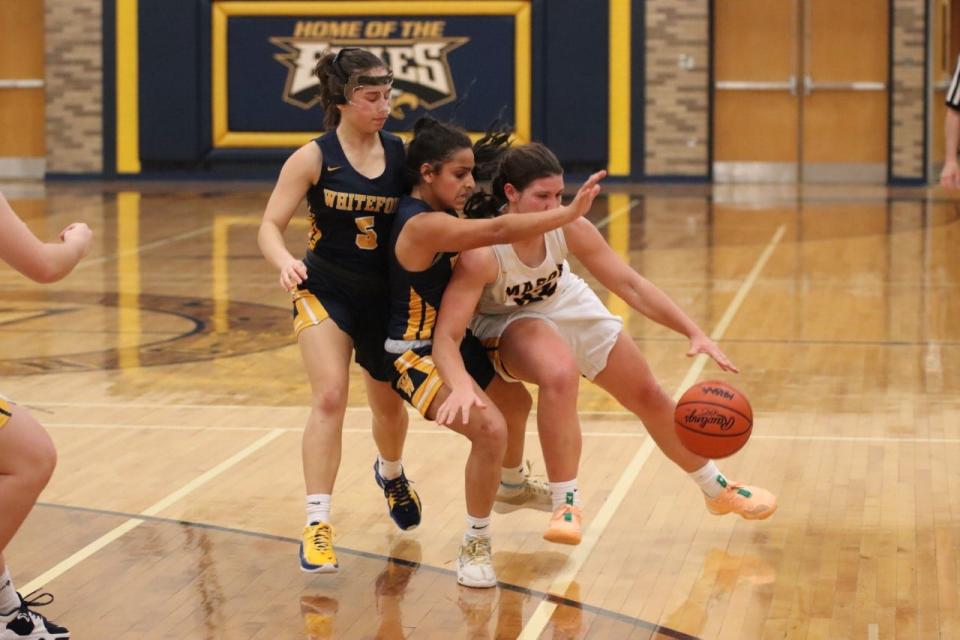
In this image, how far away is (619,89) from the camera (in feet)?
71.4

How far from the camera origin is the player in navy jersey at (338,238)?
5.10m

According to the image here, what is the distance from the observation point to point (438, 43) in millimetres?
21844

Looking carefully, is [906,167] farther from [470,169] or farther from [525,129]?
[470,169]

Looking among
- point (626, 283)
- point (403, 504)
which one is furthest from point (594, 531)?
point (626, 283)

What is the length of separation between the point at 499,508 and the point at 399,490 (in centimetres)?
37

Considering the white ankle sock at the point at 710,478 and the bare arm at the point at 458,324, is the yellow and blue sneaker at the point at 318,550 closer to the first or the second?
the bare arm at the point at 458,324

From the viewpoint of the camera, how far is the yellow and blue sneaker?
4.91 metres

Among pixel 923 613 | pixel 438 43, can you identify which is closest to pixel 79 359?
pixel 923 613

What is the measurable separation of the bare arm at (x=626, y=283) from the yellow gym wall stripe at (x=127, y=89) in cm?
1808

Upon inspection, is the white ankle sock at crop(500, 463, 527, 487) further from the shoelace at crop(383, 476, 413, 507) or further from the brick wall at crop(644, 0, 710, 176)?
the brick wall at crop(644, 0, 710, 176)

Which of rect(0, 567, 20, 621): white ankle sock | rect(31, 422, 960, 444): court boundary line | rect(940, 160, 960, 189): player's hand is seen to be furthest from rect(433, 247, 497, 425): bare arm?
rect(940, 160, 960, 189): player's hand

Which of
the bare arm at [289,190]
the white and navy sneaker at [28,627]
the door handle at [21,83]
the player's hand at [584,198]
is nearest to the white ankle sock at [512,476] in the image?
the bare arm at [289,190]

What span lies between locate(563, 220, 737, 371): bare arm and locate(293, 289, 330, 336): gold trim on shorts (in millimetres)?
817

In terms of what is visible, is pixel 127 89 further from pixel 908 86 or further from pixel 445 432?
pixel 445 432
